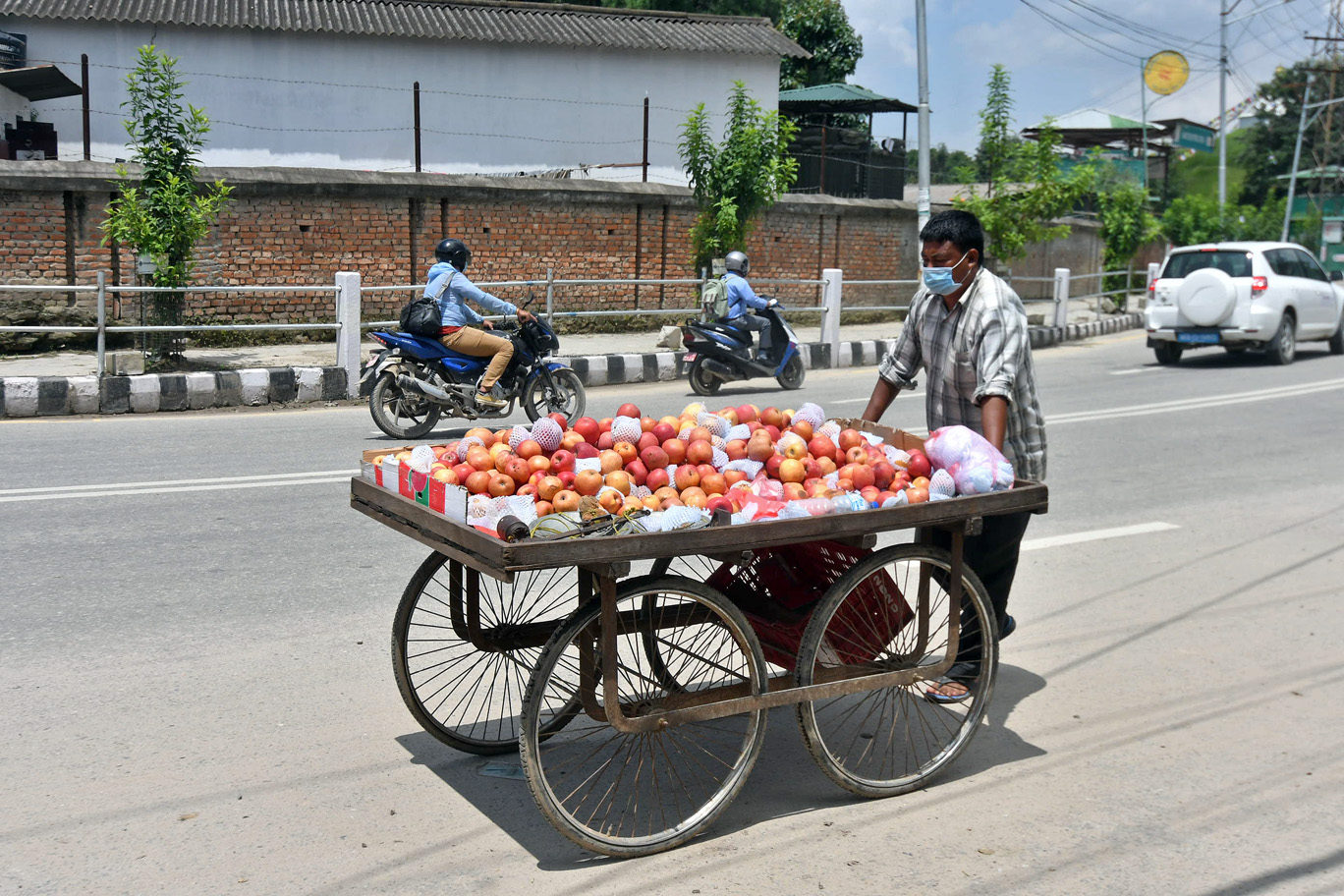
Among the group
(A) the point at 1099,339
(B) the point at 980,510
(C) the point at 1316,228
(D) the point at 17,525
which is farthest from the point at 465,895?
(C) the point at 1316,228

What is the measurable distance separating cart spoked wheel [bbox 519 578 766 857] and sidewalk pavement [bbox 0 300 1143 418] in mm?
7916

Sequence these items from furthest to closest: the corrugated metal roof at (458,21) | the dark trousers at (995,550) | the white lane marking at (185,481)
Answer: the corrugated metal roof at (458,21) < the white lane marking at (185,481) < the dark trousers at (995,550)

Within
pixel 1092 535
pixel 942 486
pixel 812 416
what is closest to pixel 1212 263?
pixel 1092 535

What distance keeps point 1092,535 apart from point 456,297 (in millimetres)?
5476

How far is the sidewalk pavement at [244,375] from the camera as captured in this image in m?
11.4

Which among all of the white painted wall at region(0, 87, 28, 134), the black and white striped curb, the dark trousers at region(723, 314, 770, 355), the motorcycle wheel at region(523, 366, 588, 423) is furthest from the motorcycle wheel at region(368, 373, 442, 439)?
the white painted wall at region(0, 87, 28, 134)

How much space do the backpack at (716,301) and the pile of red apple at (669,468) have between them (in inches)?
375

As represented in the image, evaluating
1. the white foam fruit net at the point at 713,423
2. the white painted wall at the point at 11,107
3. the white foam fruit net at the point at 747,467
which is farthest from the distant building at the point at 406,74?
the white foam fruit net at the point at 747,467

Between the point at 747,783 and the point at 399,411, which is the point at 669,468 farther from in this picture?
the point at 399,411

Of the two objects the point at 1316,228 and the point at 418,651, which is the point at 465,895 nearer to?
the point at 418,651

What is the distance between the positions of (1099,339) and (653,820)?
20.1 m

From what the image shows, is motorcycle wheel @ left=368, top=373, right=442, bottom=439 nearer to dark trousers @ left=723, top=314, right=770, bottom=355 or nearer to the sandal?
dark trousers @ left=723, top=314, right=770, bottom=355

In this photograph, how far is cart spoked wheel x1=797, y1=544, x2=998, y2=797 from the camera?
3.83 m

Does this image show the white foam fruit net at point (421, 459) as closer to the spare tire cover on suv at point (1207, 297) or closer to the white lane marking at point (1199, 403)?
the white lane marking at point (1199, 403)
